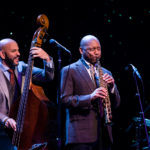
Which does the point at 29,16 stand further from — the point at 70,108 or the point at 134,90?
the point at 134,90

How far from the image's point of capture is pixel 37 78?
2.64 metres

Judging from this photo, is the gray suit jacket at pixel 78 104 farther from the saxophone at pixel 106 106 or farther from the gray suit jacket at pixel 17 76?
the gray suit jacket at pixel 17 76

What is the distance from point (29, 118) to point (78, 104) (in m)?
0.59

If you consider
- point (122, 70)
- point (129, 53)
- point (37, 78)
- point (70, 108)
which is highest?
point (129, 53)

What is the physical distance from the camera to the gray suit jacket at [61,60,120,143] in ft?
8.49

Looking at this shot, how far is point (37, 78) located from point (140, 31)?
2719mm

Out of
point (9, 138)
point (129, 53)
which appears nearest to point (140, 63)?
point (129, 53)

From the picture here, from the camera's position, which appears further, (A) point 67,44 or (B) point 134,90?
(B) point 134,90

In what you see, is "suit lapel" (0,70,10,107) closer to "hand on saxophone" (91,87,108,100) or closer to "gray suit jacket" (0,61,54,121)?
"gray suit jacket" (0,61,54,121)

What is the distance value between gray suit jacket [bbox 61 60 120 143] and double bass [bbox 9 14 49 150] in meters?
0.47

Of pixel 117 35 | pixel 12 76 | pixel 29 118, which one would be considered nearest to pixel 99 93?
pixel 29 118

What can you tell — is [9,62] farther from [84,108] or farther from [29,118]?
[84,108]

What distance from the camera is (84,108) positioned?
8.75ft

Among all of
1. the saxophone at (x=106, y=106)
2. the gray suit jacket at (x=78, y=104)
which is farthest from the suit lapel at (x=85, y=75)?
the saxophone at (x=106, y=106)
